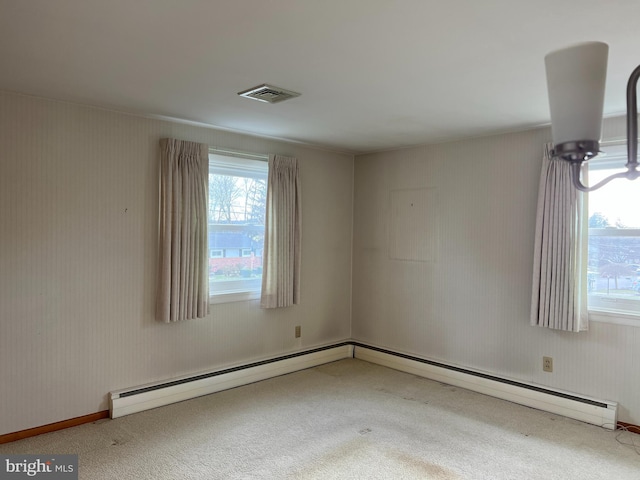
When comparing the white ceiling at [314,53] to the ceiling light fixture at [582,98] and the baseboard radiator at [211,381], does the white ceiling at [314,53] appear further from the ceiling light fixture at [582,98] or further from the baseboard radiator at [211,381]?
the baseboard radiator at [211,381]

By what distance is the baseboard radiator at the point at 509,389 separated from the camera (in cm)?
329

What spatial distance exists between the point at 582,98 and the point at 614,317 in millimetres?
3182

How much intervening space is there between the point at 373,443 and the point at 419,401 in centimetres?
90

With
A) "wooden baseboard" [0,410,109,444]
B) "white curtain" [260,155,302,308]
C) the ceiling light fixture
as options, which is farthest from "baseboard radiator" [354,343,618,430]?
the ceiling light fixture

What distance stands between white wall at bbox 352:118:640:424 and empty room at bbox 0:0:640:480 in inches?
0.8

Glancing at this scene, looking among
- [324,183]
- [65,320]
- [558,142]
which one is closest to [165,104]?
[65,320]

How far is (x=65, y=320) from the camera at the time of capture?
314 centimetres

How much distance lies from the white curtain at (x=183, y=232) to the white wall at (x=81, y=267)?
0.10m

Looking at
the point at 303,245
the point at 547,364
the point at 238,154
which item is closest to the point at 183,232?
the point at 238,154

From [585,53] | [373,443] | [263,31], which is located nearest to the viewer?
[585,53]

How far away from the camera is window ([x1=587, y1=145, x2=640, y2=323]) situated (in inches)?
129

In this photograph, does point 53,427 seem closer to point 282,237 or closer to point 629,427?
point 282,237

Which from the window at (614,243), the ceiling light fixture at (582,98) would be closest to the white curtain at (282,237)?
the window at (614,243)

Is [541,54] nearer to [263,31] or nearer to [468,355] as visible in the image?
[263,31]
